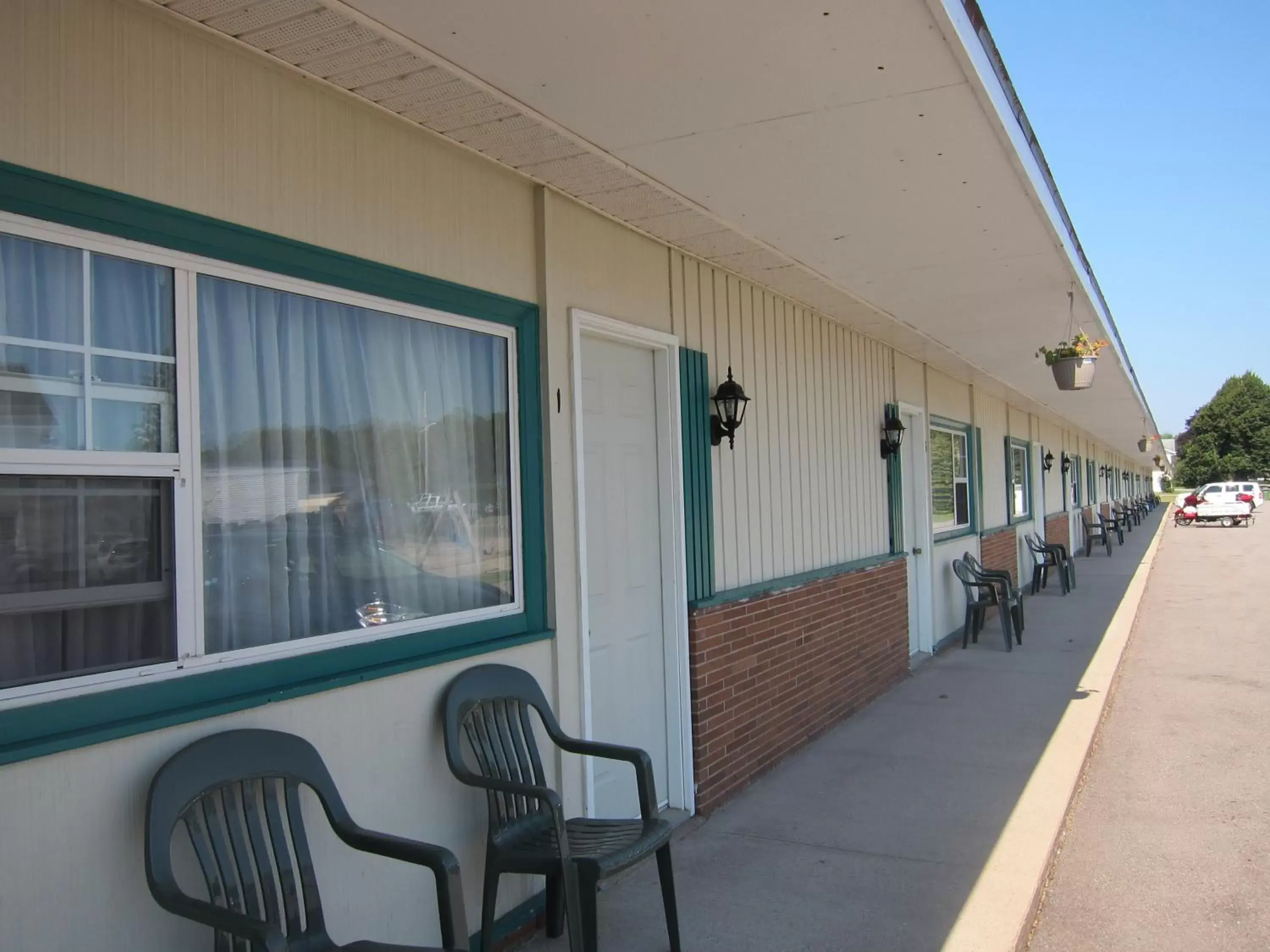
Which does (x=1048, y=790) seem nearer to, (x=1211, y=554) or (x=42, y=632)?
(x=42, y=632)

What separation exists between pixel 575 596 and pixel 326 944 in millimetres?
1727

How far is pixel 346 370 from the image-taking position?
9.98ft

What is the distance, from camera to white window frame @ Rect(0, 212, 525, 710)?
2193 millimetres

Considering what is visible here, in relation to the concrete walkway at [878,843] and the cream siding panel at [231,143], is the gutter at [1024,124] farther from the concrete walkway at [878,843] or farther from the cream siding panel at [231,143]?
the concrete walkway at [878,843]

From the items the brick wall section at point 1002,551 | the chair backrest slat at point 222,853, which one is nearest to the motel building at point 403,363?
the chair backrest slat at point 222,853

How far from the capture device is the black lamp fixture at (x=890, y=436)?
7.91 metres

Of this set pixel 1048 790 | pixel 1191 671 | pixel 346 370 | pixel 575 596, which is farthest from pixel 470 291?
pixel 1191 671

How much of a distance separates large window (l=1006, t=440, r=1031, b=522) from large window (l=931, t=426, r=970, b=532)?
283 centimetres

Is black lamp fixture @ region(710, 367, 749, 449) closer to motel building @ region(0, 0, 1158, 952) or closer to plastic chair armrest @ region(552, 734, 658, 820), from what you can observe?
motel building @ region(0, 0, 1158, 952)

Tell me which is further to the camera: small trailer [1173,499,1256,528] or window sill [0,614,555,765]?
small trailer [1173,499,1256,528]

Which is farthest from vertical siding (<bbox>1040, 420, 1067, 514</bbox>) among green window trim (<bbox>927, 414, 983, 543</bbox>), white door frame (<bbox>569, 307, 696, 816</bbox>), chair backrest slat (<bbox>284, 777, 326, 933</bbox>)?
chair backrest slat (<bbox>284, 777, 326, 933</bbox>)

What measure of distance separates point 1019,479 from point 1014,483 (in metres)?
1.18

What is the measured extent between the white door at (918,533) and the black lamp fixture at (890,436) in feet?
3.00

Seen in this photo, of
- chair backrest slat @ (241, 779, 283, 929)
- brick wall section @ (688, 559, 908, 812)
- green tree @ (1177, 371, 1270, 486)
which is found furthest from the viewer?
green tree @ (1177, 371, 1270, 486)
